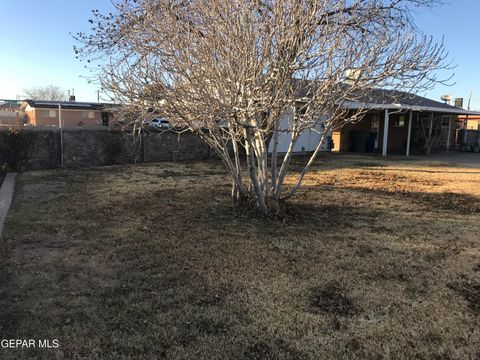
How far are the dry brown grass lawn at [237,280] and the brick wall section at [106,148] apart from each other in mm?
5642

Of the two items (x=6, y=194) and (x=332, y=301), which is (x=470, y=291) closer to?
(x=332, y=301)

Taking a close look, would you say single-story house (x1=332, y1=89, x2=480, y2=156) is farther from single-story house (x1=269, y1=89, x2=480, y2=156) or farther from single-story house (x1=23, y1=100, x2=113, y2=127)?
single-story house (x1=23, y1=100, x2=113, y2=127)

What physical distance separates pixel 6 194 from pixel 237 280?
6.17 m

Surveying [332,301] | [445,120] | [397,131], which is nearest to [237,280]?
[332,301]

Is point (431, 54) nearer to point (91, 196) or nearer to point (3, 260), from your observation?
point (3, 260)

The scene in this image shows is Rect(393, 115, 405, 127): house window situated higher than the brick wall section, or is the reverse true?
Rect(393, 115, 405, 127): house window

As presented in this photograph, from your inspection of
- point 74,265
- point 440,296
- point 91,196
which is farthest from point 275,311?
point 91,196

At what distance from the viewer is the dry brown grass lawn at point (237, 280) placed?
2814mm

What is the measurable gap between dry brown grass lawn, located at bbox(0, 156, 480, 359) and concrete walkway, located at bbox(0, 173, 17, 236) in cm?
19

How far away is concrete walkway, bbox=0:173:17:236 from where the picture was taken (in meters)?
6.16

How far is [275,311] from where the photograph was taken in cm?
326

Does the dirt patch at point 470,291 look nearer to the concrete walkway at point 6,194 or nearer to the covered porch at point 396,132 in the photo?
the concrete walkway at point 6,194

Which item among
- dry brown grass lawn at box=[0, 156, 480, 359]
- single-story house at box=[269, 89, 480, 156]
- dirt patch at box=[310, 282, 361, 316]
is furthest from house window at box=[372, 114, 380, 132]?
dirt patch at box=[310, 282, 361, 316]

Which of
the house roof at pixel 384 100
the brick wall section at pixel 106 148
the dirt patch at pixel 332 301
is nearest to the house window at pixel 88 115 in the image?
the brick wall section at pixel 106 148
